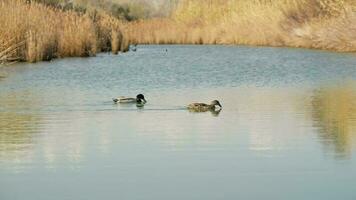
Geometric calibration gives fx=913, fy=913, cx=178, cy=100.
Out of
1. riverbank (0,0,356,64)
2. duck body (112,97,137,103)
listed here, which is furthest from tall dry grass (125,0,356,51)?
duck body (112,97,137,103)

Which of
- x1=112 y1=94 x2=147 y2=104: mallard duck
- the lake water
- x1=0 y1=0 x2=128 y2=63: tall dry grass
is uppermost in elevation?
x1=0 y1=0 x2=128 y2=63: tall dry grass

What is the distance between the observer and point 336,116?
40.6 ft

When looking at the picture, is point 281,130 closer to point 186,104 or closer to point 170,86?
point 186,104

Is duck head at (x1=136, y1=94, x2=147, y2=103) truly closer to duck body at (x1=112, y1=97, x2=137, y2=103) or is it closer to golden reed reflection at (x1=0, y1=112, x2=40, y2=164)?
duck body at (x1=112, y1=97, x2=137, y2=103)

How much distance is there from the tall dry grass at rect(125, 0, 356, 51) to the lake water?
12.0m

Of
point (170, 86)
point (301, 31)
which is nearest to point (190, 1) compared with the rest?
point (301, 31)

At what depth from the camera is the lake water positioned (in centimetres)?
751

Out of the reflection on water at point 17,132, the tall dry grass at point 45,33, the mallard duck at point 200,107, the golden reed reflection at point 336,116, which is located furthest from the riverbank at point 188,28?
the golden reed reflection at point 336,116

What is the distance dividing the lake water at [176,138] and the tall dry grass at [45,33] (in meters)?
3.77

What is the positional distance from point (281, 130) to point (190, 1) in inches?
1518

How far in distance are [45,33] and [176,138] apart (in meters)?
16.4

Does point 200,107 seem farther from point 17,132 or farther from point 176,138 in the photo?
point 17,132

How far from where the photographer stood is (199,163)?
28.2 ft

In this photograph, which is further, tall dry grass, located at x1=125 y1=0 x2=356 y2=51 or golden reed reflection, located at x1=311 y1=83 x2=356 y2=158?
tall dry grass, located at x1=125 y1=0 x2=356 y2=51
